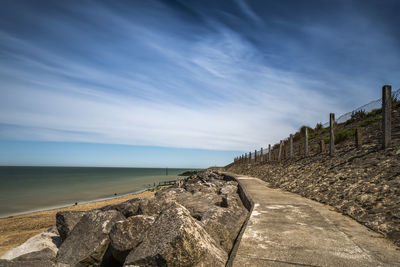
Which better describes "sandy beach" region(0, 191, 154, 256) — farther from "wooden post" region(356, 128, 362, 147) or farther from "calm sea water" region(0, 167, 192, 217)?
"wooden post" region(356, 128, 362, 147)

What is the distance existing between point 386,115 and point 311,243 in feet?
19.3

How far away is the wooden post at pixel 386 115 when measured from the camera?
21.5 ft

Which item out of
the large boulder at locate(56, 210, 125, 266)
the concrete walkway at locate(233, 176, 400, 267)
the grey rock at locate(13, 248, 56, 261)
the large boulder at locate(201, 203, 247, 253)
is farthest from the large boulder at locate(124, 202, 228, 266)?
the grey rock at locate(13, 248, 56, 261)

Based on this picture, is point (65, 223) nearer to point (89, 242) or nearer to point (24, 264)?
point (89, 242)

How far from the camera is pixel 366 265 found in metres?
2.32

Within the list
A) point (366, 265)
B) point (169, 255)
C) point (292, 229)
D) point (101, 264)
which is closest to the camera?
point (366, 265)

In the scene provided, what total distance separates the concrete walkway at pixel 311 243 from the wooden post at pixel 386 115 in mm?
3746

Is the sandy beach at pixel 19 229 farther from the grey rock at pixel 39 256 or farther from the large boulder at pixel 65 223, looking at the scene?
the grey rock at pixel 39 256

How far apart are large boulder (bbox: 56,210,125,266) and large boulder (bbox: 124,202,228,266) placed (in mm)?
1666

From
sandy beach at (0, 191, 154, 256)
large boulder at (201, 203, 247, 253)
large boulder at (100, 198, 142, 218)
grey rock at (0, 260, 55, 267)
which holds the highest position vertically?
large boulder at (201, 203, 247, 253)

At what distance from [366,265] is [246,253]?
1188mm

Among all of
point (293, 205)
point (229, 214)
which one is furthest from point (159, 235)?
point (293, 205)

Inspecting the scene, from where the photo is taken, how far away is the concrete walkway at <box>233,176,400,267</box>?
7.96 ft

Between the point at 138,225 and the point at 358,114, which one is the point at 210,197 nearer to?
the point at 138,225
